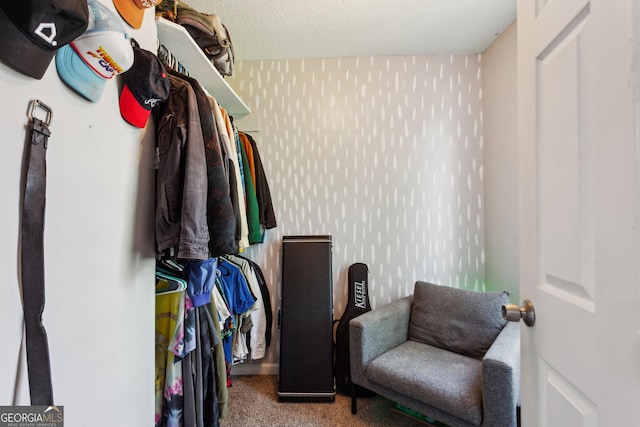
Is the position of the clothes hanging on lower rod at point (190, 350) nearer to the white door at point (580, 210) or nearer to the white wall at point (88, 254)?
the white wall at point (88, 254)

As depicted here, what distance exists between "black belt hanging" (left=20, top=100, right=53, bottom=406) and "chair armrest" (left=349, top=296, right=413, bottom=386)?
4.33 feet

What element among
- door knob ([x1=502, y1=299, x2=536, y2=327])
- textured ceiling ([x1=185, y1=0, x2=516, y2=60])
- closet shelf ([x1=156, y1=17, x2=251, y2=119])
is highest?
textured ceiling ([x1=185, y1=0, x2=516, y2=60])

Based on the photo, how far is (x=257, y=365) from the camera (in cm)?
208

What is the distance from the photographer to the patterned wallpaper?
2.07 m

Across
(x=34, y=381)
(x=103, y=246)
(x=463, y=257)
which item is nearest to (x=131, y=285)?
(x=103, y=246)

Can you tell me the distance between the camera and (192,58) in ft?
4.20

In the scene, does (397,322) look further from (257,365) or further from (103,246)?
(103,246)

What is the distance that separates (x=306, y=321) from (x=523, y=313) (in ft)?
4.63

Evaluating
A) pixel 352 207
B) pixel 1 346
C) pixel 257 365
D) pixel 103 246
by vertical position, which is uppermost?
pixel 352 207

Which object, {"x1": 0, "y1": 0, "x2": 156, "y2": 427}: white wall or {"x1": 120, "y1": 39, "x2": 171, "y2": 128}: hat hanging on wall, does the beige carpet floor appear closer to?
{"x1": 0, "y1": 0, "x2": 156, "y2": 427}: white wall

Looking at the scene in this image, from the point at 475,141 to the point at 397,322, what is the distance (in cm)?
149

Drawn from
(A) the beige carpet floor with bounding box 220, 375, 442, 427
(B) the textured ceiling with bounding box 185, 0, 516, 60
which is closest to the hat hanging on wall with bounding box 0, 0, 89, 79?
(B) the textured ceiling with bounding box 185, 0, 516, 60

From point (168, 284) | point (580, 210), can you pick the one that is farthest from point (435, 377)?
point (168, 284)

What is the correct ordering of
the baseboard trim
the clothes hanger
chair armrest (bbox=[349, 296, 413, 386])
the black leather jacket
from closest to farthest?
the black leather jacket
the clothes hanger
chair armrest (bbox=[349, 296, 413, 386])
the baseboard trim
